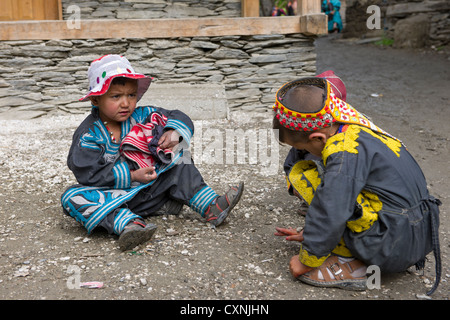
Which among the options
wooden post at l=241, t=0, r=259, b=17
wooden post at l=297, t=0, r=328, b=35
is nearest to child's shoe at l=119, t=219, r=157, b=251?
wooden post at l=297, t=0, r=328, b=35

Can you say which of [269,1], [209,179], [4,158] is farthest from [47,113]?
[269,1]

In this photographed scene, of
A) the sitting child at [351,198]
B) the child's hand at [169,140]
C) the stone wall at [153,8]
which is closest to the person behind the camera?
the sitting child at [351,198]

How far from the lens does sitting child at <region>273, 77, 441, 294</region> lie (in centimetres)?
210

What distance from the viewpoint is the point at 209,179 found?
3957 mm

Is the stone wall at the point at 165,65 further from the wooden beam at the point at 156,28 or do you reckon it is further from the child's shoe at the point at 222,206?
the child's shoe at the point at 222,206

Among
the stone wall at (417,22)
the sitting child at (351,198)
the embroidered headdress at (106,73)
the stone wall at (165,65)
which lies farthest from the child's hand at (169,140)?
the stone wall at (417,22)

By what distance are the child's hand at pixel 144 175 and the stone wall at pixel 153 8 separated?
176 inches

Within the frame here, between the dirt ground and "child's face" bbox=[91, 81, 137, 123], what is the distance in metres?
0.71

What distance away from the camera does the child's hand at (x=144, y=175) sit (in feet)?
9.26

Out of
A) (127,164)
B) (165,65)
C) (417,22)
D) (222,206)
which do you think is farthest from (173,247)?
(417,22)

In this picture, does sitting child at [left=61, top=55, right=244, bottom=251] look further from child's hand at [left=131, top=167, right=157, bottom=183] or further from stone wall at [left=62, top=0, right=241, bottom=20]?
stone wall at [left=62, top=0, right=241, bottom=20]

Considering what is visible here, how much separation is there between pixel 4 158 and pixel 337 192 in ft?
11.5

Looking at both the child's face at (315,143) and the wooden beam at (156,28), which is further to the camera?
the wooden beam at (156,28)

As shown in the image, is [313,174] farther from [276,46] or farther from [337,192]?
[276,46]
